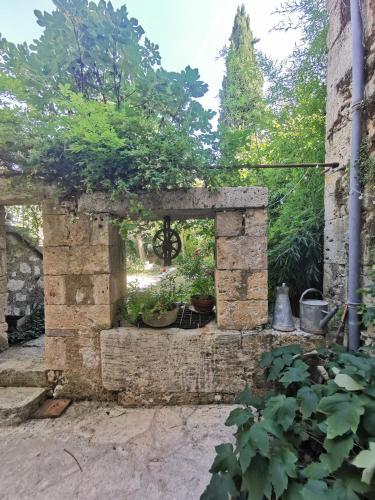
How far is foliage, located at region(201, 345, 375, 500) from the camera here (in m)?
1.06

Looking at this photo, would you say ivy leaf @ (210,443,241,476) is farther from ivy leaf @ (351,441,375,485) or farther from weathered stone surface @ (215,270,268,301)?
weathered stone surface @ (215,270,268,301)

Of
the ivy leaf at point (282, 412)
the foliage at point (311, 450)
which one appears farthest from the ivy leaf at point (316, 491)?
the ivy leaf at point (282, 412)

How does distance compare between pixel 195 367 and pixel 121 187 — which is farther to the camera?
pixel 195 367

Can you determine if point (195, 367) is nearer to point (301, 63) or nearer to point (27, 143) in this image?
point (27, 143)

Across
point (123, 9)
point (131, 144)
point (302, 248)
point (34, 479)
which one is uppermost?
point (123, 9)

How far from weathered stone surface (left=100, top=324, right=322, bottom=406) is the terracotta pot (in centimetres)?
30

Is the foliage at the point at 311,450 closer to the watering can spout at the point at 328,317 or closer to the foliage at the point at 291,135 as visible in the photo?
the watering can spout at the point at 328,317

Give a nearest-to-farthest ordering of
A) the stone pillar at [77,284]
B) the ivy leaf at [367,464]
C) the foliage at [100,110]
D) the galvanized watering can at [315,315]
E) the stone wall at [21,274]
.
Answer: the ivy leaf at [367,464] < the foliage at [100,110] < the galvanized watering can at [315,315] < the stone pillar at [77,284] < the stone wall at [21,274]

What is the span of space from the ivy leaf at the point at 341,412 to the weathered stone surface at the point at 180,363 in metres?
1.09

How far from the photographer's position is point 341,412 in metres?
1.17

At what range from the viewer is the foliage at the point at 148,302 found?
2.41 metres

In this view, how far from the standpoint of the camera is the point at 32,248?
3.84m

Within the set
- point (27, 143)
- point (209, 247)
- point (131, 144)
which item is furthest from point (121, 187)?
point (209, 247)

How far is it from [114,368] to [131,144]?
2.09 m
